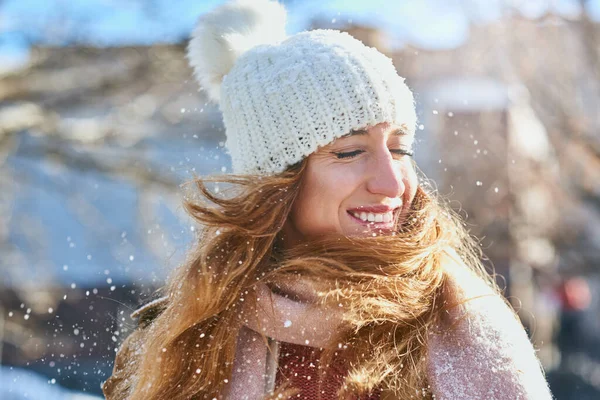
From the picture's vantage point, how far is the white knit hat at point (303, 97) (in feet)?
6.23

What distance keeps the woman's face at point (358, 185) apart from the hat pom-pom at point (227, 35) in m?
0.58

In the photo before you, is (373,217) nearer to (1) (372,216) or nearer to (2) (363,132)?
(1) (372,216)

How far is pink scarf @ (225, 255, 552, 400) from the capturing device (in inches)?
63.4

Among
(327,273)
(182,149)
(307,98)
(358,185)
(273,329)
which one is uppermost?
(307,98)

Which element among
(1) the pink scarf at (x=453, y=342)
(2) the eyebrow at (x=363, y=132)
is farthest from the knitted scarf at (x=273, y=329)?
(2) the eyebrow at (x=363, y=132)

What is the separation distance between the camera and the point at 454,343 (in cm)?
168

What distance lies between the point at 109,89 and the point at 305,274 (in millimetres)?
6166

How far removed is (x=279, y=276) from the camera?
6.00 ft

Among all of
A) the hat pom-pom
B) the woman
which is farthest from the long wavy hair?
the hat pom-pom

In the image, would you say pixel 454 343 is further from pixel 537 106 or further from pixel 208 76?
pixel 537 106

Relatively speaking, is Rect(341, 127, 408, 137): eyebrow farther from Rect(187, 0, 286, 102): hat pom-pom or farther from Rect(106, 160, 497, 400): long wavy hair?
Rect(187, 0, 286, 102): hat pom-pom

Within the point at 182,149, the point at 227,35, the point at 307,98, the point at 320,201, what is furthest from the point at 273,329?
the point at 182,149

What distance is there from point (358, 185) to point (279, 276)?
294 millimetres

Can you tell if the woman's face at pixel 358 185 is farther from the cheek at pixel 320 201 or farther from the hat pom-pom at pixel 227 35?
the hat pom-pom at pixel 227 35
